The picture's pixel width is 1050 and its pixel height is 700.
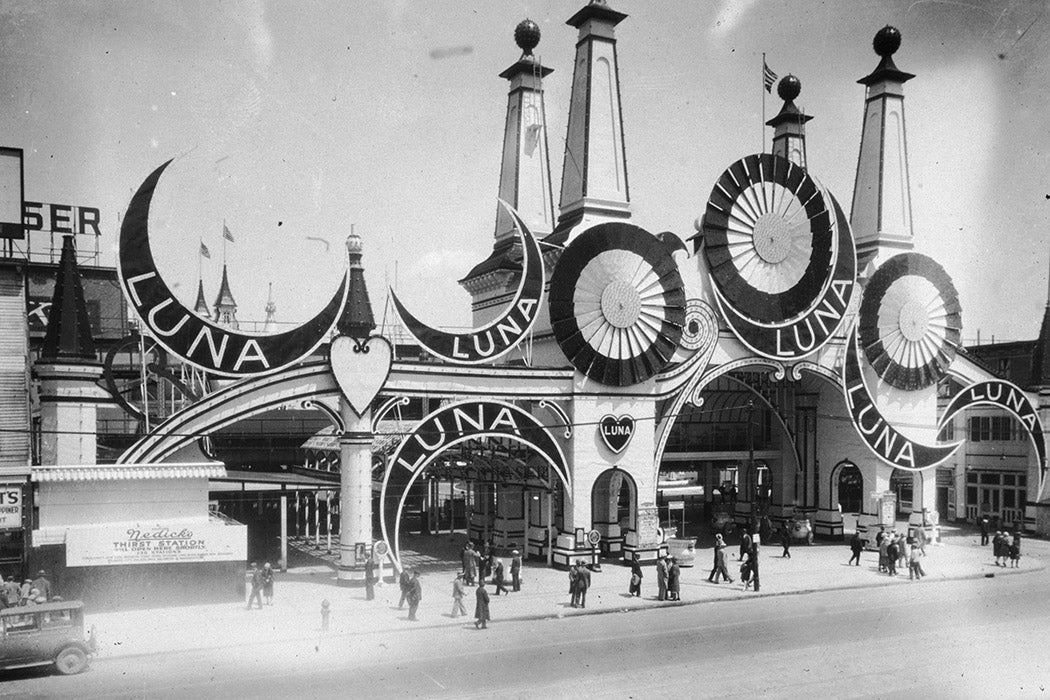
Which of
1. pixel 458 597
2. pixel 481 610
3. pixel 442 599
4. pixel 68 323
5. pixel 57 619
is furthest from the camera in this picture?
pixel 442 599

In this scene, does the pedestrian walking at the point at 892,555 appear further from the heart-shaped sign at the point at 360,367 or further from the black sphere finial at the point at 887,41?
the black sphere finial at the point at 887,41

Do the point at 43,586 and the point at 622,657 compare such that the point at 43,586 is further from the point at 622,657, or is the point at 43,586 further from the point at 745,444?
the point at 745,444

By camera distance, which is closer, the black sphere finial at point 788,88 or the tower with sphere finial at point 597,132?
the tower with sphere finial at point 597,132

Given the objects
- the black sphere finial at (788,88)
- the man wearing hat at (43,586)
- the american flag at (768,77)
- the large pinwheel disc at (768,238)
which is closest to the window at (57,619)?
the man wearing hat at (43,586)

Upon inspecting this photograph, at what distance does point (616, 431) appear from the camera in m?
A: 37.1

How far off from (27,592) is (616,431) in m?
21.1

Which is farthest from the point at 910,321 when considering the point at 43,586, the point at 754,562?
the point at 43,586

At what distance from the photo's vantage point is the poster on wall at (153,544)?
2789 centimetres

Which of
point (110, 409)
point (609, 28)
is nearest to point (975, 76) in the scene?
point (609, 28)

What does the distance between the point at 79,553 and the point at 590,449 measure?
18234mm

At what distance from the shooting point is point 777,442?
49188 millimetres

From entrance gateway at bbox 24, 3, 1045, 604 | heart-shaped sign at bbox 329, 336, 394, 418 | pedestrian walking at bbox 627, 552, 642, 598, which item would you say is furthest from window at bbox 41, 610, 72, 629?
pedestrian walking at bbox 627, 552, 642, 598

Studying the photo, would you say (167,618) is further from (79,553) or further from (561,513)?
(561,513)

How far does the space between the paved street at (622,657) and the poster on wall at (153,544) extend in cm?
183
